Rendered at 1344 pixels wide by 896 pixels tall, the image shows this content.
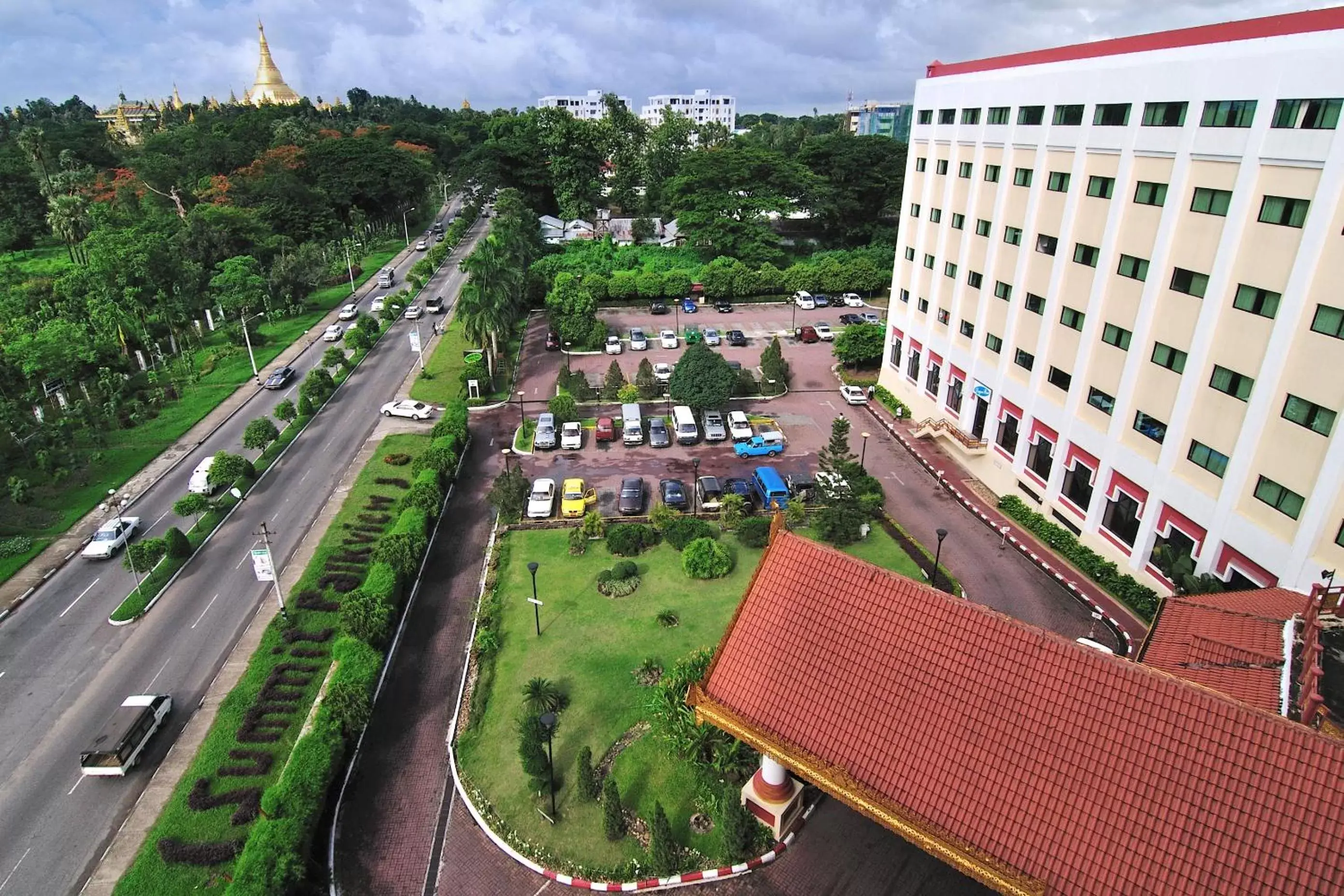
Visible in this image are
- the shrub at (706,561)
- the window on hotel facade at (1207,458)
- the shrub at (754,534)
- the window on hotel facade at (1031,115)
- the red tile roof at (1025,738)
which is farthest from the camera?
the window on hotel facade at (1031,115)

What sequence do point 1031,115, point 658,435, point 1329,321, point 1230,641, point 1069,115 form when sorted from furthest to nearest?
point 658,435
point 1031,115
point 1069,115
point 1329,321
point 1230,641

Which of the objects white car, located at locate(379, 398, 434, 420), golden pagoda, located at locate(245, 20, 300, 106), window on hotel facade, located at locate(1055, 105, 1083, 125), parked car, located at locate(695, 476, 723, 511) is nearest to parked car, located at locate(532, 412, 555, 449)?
white car, located at locate(379, 398, 434, 420)

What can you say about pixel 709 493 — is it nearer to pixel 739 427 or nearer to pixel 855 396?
pixel 739 427

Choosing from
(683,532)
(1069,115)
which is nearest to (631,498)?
(683,532)

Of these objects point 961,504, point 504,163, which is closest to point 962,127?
point 961,504

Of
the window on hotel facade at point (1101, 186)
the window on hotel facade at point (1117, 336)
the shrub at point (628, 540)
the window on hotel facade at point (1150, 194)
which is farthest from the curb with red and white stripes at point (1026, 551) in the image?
the shrub at point (628, 540)

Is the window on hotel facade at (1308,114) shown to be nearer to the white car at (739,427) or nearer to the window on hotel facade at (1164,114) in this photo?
the window on hotel facade at (1164,114)

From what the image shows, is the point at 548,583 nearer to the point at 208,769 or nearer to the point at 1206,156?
the point at 208,769
